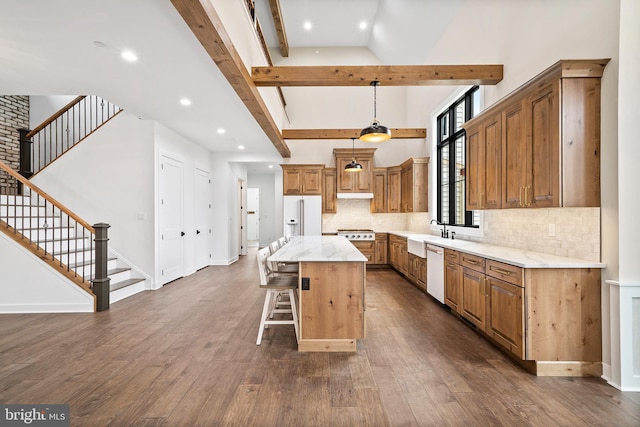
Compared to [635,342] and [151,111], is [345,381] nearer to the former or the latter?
[635,342]

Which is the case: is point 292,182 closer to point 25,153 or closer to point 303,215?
point 303,215

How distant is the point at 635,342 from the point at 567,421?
88cm

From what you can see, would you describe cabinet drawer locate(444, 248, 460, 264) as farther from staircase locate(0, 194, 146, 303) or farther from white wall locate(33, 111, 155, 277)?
white wall locate(33, 111, 155, 277)

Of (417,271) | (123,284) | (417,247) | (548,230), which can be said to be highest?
(548,230)

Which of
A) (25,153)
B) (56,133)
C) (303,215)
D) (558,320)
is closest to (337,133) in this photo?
(303,215)

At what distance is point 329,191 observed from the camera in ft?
23.9

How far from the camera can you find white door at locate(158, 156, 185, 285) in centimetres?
533

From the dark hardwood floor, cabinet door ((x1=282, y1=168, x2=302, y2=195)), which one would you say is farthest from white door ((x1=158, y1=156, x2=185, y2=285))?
cabinet door ((x1=282, y1=168, x2=302, y2=195))

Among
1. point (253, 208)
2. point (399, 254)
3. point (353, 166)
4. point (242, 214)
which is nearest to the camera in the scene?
point (353, 166)

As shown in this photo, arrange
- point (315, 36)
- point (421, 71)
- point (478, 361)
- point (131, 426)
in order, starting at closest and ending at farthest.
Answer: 1. point (131, 426)
2. point (478, 361)
3. point (421, 71)
4. point (315, 36)

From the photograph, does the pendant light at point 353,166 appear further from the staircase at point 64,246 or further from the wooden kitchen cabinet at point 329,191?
the staircase at point 64,246

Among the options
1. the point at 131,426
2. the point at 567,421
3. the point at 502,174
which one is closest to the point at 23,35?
the point at 131,426

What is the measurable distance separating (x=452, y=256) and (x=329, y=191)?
4052mm

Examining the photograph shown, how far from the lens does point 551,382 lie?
226 centimetres
